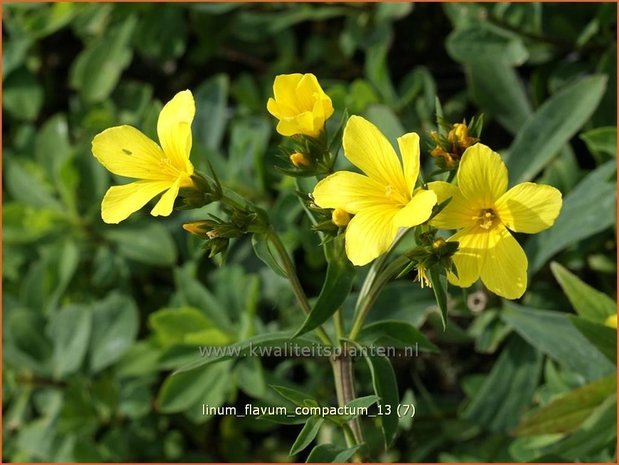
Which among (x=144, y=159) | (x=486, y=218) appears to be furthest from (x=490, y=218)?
(x=144, y=159)

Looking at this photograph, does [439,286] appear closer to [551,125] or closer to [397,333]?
[397,333]

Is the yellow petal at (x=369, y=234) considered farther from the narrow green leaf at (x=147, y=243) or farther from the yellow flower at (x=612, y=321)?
the narrow green leaf at (x=147, y=243)

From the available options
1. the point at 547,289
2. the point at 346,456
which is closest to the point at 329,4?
the point at 547,289

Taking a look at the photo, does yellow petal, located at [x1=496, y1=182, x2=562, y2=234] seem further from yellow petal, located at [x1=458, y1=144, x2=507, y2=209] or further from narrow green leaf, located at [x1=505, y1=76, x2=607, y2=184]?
narrow green leaf, located at [x1=505, y1=76, x2=607, y2=184]

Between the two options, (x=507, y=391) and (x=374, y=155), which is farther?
(x=507, y=391)

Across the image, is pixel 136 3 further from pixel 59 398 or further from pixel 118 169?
pixel 118 169

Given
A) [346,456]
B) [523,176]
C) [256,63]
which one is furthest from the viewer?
[256,63]
